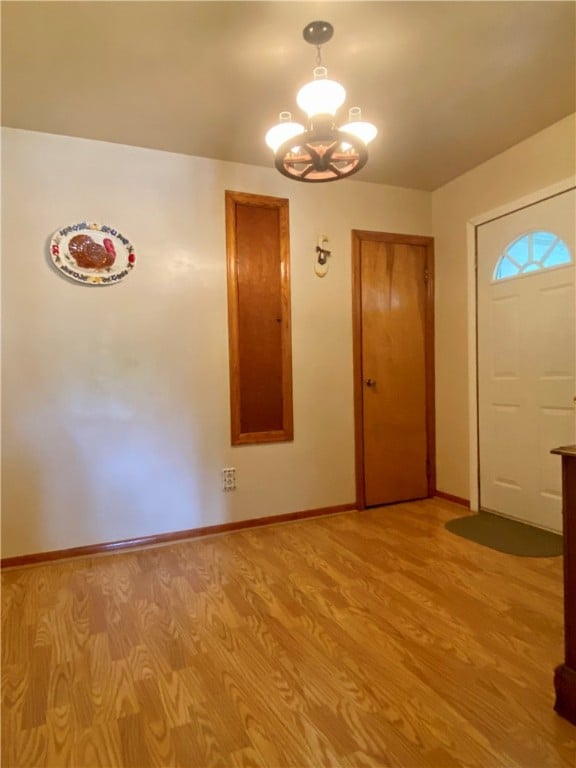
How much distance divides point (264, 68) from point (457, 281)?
213 centimetres

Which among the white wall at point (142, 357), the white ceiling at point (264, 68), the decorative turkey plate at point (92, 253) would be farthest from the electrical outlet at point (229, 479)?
the white ceiling at point (264, 68)

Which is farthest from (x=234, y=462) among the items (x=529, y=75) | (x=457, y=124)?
(x=529, y=75)

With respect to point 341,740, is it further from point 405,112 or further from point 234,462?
point 405,112

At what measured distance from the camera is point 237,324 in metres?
3.09

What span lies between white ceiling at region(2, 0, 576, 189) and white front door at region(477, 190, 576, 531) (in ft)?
2.20

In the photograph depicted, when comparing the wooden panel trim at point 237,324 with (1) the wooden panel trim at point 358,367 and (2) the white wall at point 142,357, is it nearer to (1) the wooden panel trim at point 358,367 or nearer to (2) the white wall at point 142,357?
(2) the white wall at point 142,357

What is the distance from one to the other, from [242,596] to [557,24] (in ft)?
9.66

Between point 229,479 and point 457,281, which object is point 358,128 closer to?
point 457,281

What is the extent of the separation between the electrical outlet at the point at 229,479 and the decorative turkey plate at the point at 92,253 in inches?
56.6

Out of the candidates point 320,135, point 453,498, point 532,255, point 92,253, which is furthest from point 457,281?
point 92,253

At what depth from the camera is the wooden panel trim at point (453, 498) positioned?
3.47 metres

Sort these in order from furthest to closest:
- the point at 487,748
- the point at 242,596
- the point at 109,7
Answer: the point at 242,596
the point at 109,7
the point at 487,748

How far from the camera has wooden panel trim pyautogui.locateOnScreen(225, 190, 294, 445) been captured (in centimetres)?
307

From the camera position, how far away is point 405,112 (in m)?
2.54
